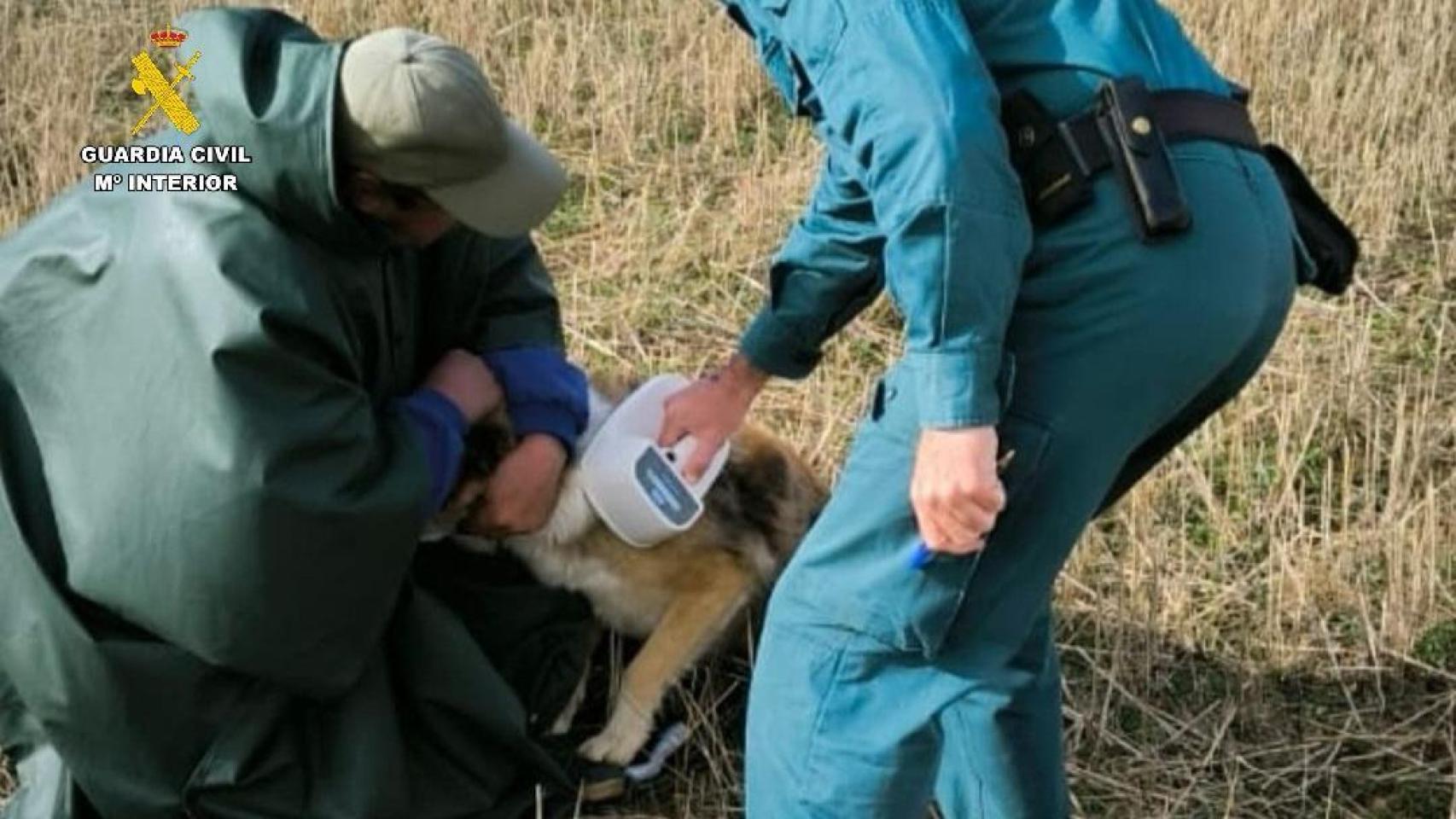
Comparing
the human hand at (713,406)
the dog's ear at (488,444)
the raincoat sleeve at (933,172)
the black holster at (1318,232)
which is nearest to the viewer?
the raincoat sleeve at (933,172)

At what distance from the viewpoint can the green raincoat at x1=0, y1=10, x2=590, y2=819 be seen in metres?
3.00

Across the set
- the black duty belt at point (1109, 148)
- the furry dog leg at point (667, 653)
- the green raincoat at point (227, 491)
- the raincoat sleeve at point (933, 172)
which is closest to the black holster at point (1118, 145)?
the black duty belt at point (1109, 148)

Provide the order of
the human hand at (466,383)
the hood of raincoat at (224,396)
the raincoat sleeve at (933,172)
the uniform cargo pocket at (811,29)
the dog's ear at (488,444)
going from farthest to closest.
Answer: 1. the dog's ear at (488,444)
2. the human hand at (466,383)
3. the hood of raincoat at (224,396)
4. the uniform cargo pocket at (811,29)
5. the raincoat sleeve at (933,172)

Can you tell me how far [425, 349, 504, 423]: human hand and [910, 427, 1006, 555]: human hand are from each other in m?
1.27

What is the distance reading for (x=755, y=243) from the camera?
565 centimetres

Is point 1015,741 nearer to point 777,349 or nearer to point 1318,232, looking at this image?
point 777,349

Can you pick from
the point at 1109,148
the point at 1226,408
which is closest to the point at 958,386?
the point at 1109,148

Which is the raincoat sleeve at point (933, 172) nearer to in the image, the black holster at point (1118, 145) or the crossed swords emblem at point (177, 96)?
the black holster at point (1118, 145)

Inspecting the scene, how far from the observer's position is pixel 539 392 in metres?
3.70

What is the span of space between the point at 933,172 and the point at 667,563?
1.90 metres

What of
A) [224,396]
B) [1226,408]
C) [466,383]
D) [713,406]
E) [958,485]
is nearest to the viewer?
[958,485]

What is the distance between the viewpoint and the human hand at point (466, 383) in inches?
139

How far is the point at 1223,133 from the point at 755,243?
312 cm

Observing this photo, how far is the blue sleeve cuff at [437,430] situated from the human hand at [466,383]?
0.8 inches
